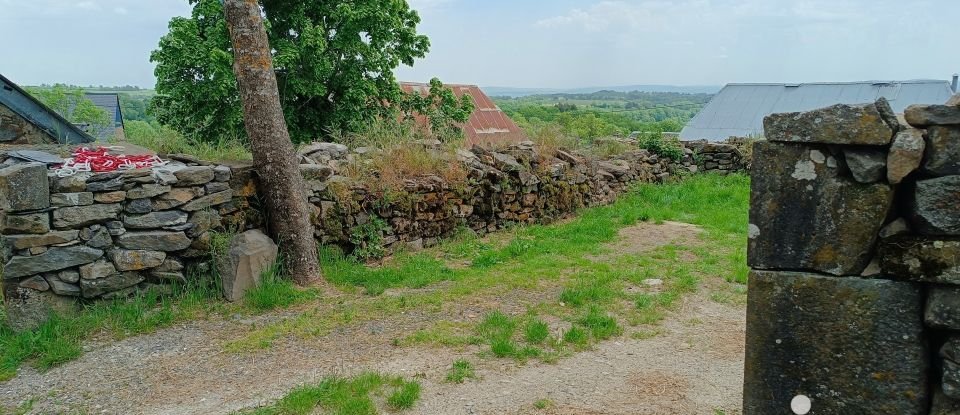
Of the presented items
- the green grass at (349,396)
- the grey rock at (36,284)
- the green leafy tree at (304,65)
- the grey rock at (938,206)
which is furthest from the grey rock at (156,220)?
the grey rock at (938,206)

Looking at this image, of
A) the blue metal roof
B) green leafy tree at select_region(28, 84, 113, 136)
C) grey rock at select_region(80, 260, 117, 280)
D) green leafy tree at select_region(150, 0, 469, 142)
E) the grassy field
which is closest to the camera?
the grassy field

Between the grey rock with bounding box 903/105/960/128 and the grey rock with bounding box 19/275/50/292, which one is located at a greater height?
the grey rock with bounding box 903/105/960/128

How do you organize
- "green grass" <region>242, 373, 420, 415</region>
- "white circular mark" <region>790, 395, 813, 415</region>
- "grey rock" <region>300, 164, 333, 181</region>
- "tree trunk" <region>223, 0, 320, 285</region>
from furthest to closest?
"grey rock" <region>300, 164, 333, 181</region> → "tree trunk" <region>223, 0, 320, 285</region> → "green grass" <region>242, 373, 420, 415</region> → "white circular mark" <region>790, 395, 813, 415</region>

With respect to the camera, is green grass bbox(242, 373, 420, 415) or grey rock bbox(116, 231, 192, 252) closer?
green grass bbox(242, 373, 420, 415)

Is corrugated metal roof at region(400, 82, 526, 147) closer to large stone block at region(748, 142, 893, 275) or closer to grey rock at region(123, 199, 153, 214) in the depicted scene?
grey rock at region(123, 199, 153, 214)

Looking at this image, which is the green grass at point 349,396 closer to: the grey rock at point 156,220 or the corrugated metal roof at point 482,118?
the grey rock at point 156,220

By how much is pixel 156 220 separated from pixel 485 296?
3.27 meters

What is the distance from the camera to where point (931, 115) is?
7.77ft

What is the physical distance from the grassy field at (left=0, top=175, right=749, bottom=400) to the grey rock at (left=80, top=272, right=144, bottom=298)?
0.13 metres

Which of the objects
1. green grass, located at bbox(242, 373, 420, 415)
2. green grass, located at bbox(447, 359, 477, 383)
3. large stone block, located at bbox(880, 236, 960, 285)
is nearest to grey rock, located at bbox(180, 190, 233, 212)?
green grass, located at bbox(242, 373, 420, 415)

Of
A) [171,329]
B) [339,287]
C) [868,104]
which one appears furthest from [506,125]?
[868,104]

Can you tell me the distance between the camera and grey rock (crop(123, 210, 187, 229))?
5695 mm

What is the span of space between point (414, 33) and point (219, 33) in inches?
156

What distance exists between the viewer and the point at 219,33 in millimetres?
11172
